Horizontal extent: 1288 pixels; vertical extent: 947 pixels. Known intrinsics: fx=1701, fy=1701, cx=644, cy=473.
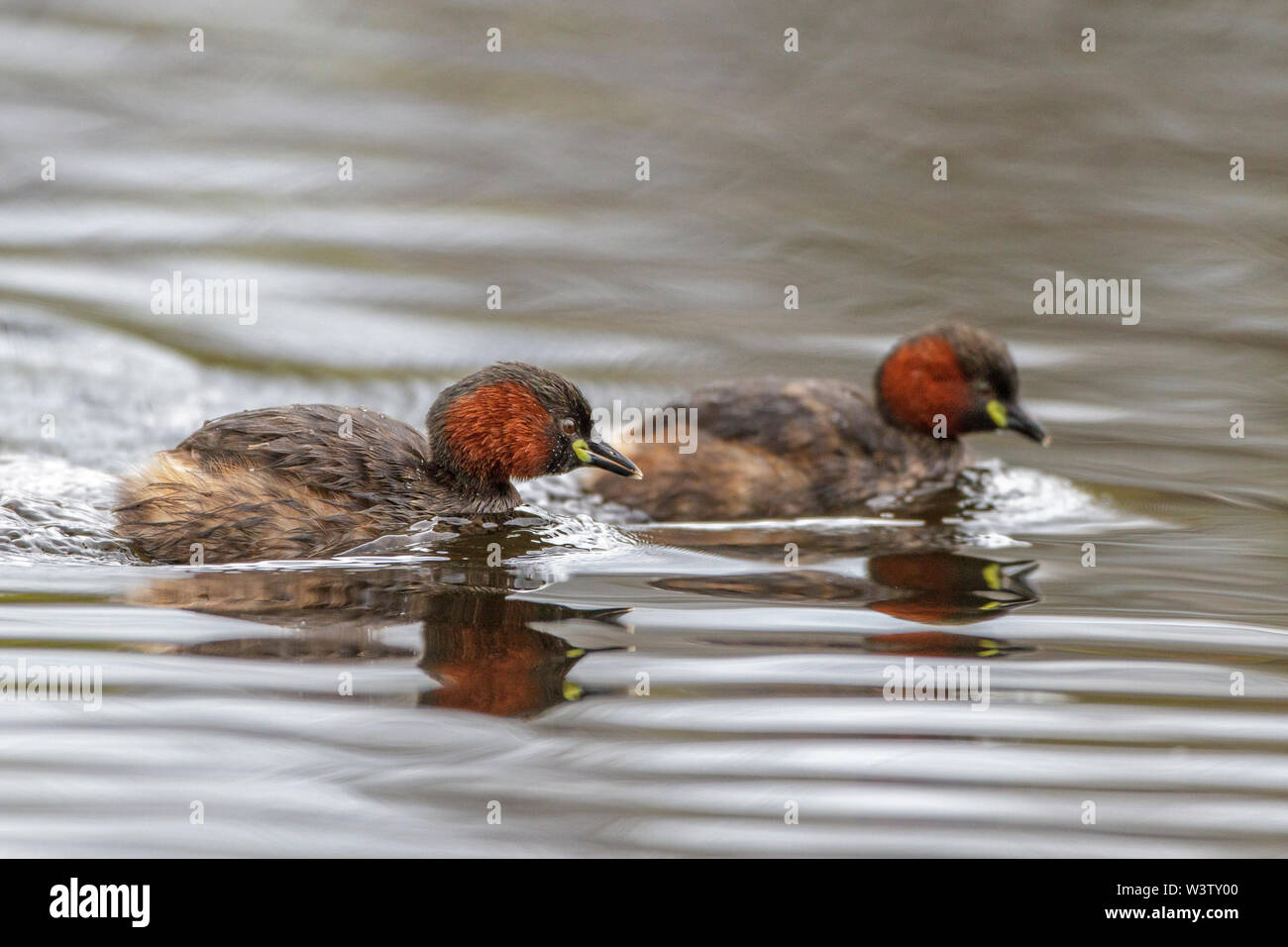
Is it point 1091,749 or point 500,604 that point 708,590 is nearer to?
point 500,604

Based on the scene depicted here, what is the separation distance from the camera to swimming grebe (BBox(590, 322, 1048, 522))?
25.0 feet

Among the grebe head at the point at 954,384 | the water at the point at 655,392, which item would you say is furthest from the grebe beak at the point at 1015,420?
the water at the point at 655,392

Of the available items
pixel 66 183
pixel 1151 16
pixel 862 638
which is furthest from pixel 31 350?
pixel 1151 16

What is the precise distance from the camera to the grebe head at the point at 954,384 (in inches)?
321

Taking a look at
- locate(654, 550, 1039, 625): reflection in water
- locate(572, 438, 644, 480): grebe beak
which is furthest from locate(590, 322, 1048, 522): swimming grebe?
locate(654, 550, 1039, 625): reflection in water

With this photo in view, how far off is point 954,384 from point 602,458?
7.30 feet

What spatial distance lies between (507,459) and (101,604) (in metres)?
1.74

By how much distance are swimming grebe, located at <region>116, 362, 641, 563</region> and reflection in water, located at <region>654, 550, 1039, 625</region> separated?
0.92m

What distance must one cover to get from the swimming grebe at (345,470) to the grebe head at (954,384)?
1.98 metres

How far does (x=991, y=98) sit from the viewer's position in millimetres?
12719

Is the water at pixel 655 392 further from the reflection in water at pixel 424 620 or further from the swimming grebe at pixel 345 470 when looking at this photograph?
the swimming grebe at pixel 345 470

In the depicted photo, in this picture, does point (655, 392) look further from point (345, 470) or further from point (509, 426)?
point (345, 470)

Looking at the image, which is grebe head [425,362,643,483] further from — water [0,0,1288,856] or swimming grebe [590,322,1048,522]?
swimming grebe [590,322,1048,522]

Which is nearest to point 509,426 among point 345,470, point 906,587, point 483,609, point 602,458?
point 602,458
